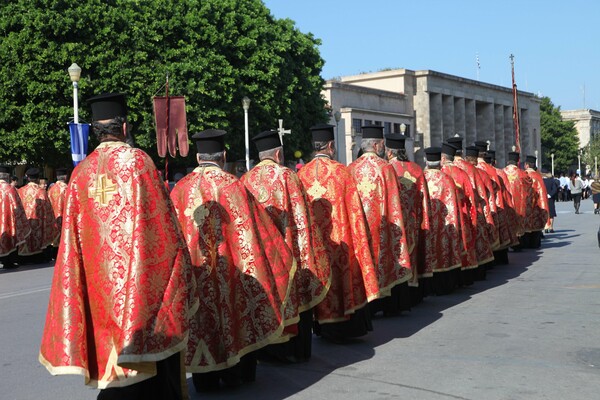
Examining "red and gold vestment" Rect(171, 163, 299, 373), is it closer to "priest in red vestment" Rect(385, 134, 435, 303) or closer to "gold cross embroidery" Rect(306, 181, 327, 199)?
"gold cross embroidery" Rect(306, 181, 327, 199)

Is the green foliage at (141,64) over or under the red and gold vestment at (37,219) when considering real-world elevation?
over

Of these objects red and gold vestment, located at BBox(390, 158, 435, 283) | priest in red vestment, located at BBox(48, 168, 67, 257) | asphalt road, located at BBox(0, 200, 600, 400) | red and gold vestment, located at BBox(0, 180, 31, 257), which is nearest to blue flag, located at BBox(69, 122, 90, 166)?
priest in red vestment, located at BBox(48, 168, 67, 257)

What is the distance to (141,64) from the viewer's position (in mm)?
37250

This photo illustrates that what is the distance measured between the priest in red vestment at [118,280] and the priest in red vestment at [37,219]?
15657mm

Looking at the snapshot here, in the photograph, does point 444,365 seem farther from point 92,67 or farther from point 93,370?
point 92,67

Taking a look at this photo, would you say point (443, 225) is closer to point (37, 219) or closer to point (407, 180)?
point (407, 180)

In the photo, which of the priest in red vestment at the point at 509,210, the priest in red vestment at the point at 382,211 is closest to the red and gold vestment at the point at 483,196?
the priest in red vestment at the point at 509,210

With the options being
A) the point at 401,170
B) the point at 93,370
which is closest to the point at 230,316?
the point at 93,370

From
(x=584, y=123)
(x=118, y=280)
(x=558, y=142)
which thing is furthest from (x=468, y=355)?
(x=584, y=123)

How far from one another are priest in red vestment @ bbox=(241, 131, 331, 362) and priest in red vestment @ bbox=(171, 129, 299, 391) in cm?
86

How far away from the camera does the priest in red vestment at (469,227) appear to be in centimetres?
1338

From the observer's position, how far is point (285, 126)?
141 feet

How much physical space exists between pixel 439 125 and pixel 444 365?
→ 3122 inches

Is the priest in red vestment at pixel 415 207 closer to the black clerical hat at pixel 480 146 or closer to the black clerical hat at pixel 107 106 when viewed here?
the black clerical hat at pixel 480 146
